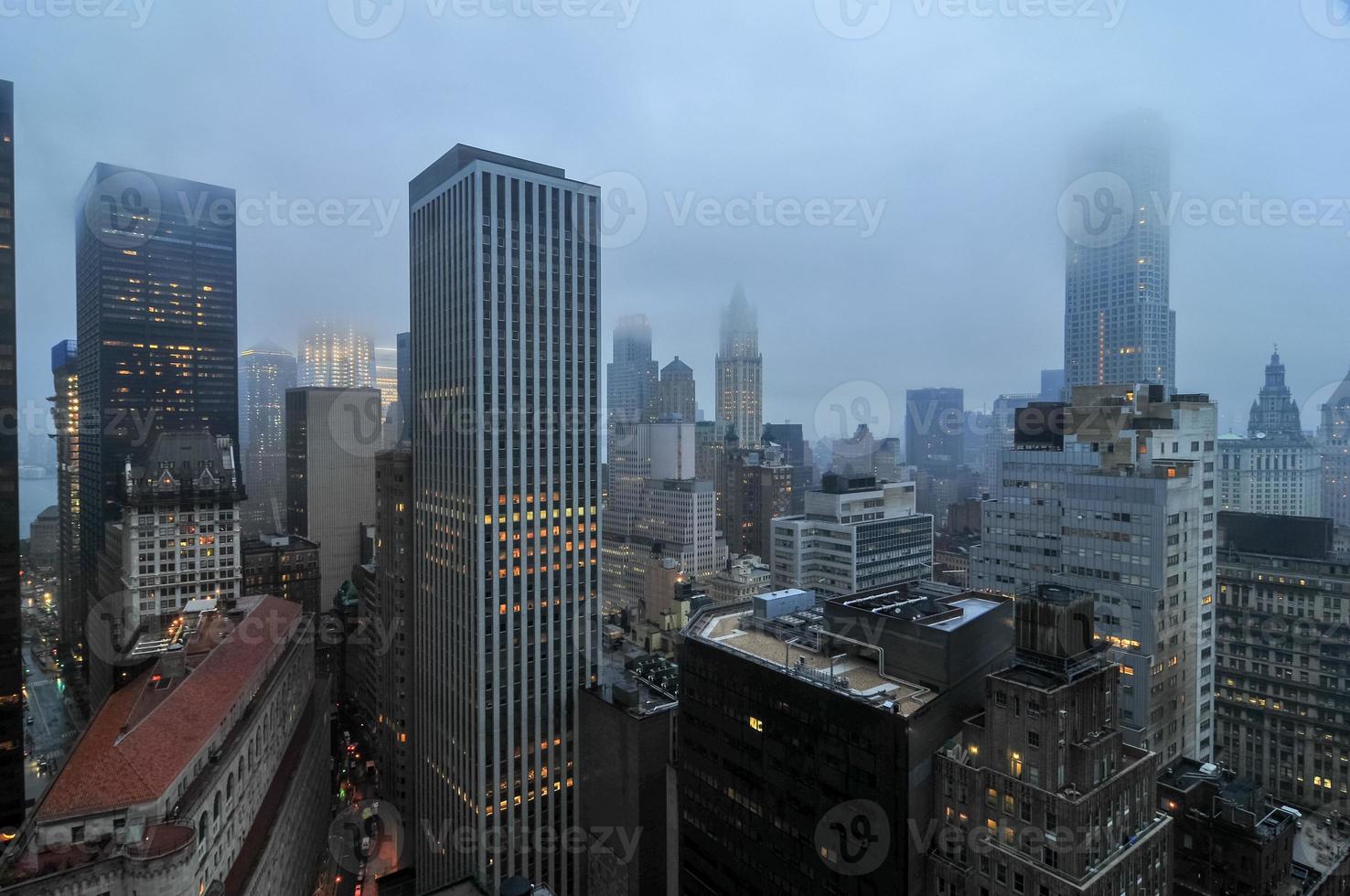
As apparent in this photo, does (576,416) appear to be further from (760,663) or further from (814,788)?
(814,788)

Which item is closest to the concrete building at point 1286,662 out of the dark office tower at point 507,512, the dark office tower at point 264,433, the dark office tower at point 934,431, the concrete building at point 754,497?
the dark office tower at point 507,512

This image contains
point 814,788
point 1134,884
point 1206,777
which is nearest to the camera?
point 1134,884

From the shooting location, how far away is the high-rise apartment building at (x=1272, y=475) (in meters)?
100

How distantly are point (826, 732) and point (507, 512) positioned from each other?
109 feet

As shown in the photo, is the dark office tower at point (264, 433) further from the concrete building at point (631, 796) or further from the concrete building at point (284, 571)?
the concrete building at point (631, 796)

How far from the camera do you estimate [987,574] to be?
212ft

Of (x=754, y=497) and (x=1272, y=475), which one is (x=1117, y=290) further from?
(x=754, y=497)

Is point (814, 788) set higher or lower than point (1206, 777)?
higher

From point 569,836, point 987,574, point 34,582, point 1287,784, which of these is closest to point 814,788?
point 569,836

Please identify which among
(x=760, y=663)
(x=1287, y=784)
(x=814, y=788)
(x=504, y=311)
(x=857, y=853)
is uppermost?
(x=504, y=311)

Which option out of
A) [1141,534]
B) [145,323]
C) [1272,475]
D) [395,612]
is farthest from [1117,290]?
[145,323]

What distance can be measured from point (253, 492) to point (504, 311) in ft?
405

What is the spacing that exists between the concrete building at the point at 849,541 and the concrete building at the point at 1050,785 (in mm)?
63609

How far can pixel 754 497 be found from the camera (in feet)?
511
